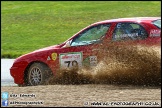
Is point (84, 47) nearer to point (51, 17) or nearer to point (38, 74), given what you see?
point (38, 74)

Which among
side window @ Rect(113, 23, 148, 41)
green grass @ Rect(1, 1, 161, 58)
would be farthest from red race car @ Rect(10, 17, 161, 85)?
green grass @ Rect(1, 1, 161, 58)

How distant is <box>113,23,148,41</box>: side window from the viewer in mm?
12078

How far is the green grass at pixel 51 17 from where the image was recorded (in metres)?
25.2

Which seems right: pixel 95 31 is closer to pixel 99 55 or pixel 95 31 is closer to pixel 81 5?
pixel 99 55

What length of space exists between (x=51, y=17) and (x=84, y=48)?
19464mm

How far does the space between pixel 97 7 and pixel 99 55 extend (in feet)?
72.4

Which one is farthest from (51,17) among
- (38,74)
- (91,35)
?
(91,35)

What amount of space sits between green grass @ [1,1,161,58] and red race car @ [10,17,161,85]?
27.8 feet

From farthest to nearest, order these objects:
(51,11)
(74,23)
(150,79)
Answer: (51,11)
(74,23)
(150,79)

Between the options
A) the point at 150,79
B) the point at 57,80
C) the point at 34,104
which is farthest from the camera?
the point at 57,80

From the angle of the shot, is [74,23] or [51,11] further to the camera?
[51,11]

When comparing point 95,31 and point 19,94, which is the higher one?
point 95,31

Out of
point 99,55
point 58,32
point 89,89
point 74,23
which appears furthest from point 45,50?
point 74,23

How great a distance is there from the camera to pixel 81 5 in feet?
114
